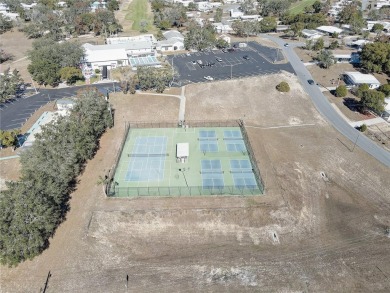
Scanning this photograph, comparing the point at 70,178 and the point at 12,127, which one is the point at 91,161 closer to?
the point at 70,178

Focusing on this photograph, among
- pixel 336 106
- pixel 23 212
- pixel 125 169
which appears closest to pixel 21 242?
pixel 23 212

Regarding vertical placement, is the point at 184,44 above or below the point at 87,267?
above

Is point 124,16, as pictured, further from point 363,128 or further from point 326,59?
point 363,128

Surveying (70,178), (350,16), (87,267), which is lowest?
(87,267)

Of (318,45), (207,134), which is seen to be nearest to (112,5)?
(318,45)

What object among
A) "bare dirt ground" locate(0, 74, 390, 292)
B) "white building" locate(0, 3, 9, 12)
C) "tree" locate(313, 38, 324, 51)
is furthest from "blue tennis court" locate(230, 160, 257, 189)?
"white building" locate(0, 3, 9, 12)

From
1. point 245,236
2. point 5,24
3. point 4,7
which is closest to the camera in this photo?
point 245,236

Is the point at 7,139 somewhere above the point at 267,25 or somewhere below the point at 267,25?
below
